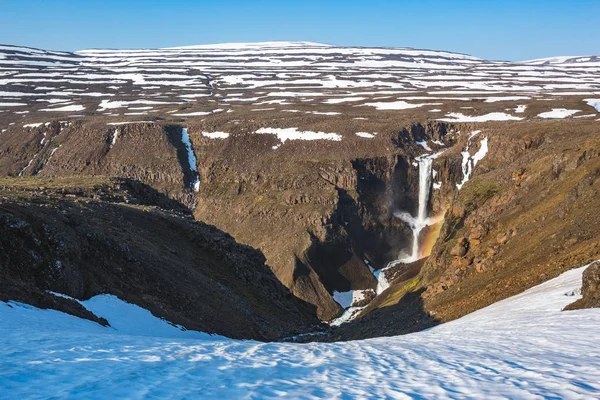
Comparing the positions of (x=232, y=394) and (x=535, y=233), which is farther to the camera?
(x=535, y=233)

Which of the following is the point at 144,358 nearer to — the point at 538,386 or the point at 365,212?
the point at 538,386

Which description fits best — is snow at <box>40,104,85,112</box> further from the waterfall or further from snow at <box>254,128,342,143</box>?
the waterfall

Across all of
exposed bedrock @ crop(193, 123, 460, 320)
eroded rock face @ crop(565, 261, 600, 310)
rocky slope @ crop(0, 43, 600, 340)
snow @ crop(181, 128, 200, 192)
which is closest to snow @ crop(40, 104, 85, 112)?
rocky slope @ crop(0, 43, 600, 340)

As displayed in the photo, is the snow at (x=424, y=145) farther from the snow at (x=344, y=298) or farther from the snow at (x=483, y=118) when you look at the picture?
the snow at (x=344, y=298)

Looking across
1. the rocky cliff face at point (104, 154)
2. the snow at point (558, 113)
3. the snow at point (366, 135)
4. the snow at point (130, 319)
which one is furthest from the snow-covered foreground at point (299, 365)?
the snow at point (558, 113)

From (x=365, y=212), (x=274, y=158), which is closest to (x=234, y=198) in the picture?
(x=274, y=158)

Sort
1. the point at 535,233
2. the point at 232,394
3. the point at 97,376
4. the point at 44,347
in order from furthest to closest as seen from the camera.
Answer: the point at 535,233 < the point at 44,347 < the point at 97,376 < the point at 232,394
